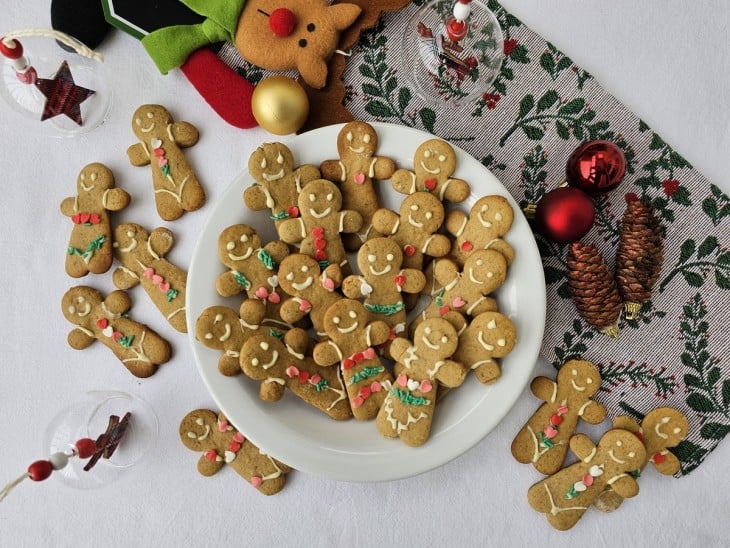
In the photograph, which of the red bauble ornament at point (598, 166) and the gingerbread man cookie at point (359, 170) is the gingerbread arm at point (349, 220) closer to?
the gingerbread man cookie at point (359, 170)

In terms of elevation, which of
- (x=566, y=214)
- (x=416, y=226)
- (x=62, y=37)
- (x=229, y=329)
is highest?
(x=566, y=214)

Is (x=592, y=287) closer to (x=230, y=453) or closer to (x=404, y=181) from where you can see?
(x=404, y=181)

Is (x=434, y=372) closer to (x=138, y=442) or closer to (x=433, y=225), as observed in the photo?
(x=433, y=225)

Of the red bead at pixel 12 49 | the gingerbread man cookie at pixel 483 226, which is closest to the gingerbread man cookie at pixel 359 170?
the gingerbread man cookie at pixel 483 226

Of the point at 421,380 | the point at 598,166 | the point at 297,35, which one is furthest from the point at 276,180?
the point at 598,166

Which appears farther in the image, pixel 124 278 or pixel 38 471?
pixel 124 278

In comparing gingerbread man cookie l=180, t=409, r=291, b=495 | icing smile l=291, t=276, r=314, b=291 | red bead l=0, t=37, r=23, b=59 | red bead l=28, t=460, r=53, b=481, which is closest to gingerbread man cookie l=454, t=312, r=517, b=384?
icing smile l=291, t=276, r=314, b=291
